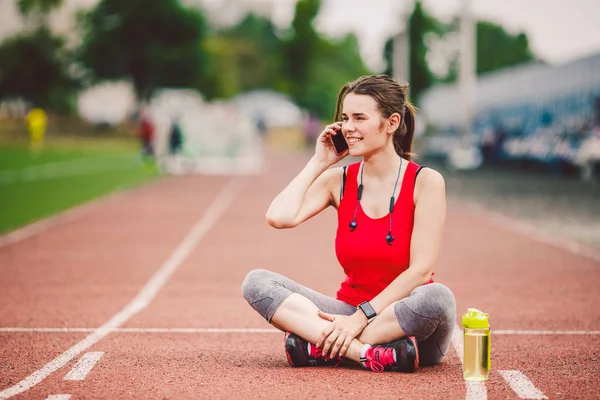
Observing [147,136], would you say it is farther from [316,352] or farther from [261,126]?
[316,352]

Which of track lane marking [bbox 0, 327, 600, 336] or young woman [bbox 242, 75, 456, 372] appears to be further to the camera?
track lane marking [bbox 0, 327, 600, 336]

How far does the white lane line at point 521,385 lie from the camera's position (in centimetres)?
516

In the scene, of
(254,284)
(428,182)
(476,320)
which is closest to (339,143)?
(428,182)

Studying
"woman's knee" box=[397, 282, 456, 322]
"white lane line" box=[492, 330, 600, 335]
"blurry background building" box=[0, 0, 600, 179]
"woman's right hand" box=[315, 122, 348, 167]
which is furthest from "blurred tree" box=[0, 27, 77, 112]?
"woman's knee" box=[397, 282, 456, 322]

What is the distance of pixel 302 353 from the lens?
5773mm

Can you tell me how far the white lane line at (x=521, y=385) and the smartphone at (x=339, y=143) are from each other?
5.46 ft

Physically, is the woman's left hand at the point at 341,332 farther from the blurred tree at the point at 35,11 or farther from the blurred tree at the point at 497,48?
the blurred tree at the point at 497,48

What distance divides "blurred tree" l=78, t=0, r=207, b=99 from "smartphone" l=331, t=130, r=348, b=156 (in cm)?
7959

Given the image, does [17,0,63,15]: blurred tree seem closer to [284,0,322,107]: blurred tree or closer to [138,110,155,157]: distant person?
[284,0,322,107]: blurred tree

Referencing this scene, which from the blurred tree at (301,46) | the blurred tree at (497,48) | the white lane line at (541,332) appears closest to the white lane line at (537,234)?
the white lane line at (541,332)

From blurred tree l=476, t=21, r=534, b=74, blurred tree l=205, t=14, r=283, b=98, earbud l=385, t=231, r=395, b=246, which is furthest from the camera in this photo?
blurred tree l=476, t=21, r=534, b=74

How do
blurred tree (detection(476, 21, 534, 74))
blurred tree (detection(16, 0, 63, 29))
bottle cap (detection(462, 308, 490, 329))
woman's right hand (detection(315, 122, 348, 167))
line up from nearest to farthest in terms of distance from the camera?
1. bottle cap (detection(462, 308, 490, 329))
2. woman's right hand (detection(315, 122, 348, 167))
3. blurred tree (detection(16, 0, 63, 29))
4. blurred tree (detection(476, 21, 534, 74))

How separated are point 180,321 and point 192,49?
79.6 m

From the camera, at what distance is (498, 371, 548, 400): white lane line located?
16.9ft
